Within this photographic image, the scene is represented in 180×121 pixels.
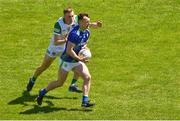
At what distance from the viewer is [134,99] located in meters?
17.8

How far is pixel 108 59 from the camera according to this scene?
21.9 meters

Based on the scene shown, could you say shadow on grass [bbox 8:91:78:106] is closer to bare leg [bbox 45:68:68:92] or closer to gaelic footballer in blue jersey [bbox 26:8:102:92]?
gaelic footballer in blue jersey [bbox 26:8:102:92]

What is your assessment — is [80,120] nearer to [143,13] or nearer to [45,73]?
[45,73]

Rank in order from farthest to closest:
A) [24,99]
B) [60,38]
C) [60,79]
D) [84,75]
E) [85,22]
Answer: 1. [24,99]
2. [60,38]
3. [60,79]
4. [84,75]
5. [85,22]

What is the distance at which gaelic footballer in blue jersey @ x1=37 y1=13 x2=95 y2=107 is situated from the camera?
1642cm

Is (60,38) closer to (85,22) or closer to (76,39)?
(76,39)

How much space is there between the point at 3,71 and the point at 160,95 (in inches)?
213

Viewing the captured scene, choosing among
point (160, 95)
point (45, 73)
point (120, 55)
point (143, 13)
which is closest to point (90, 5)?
point (143, 13)

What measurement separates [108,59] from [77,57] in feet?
18.1

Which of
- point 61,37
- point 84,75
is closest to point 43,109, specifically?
point 84,75

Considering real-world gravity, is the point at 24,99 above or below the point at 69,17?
below

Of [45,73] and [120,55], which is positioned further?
[120,55]

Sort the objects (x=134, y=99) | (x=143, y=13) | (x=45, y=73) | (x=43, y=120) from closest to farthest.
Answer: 1. (x=43, y=120)
2. (x=134, y=99)
3. (x=45, y=73)
4. (x=143, y=13)

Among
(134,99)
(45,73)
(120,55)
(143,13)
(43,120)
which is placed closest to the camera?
(43,120)
